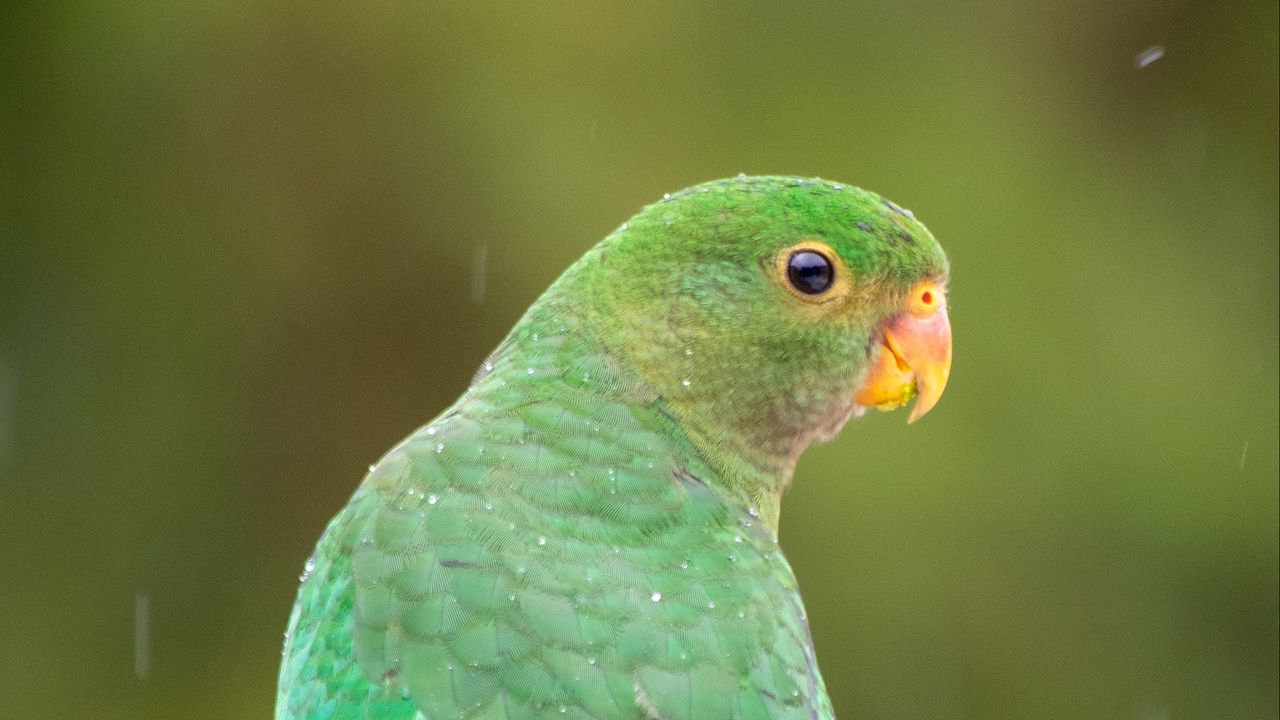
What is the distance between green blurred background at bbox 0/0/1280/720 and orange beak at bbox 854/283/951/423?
2916mm

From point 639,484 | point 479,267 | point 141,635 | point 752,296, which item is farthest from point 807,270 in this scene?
point 141,635

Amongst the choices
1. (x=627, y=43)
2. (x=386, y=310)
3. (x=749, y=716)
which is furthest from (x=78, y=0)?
(x=749, y=716)

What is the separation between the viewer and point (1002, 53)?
262 inches

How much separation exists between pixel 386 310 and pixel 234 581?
135 cm

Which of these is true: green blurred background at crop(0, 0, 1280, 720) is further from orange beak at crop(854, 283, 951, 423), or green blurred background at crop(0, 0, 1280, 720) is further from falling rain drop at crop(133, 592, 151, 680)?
orange beak at crop(854, 283, 951, 423)

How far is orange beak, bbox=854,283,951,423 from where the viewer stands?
2867 millimetres

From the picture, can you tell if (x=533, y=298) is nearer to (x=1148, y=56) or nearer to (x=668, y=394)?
(x=668, y=394)

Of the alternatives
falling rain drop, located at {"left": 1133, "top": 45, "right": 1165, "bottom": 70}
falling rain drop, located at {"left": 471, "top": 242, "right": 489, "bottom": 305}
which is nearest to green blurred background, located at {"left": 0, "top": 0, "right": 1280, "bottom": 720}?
falling rain drop, located at {"left": 471, "top": 242, "right": 489, "bottom": 305}

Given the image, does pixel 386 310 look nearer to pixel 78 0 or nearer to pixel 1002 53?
pixel 78 0

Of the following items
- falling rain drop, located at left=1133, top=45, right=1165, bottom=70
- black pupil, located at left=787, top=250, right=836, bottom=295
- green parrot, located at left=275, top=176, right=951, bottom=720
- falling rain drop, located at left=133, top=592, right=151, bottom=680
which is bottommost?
falling rain drop, located at left=133, top=592, right=151, bottom=680

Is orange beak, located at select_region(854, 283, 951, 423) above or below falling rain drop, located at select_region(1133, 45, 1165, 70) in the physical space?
below

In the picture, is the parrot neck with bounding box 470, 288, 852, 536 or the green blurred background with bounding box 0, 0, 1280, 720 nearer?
the parrot neck with bounding box 470, 288, 852, 536

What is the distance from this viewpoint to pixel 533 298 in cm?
584

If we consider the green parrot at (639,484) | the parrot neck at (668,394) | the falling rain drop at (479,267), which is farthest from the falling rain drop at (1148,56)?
the parrot neck at (668,394)
